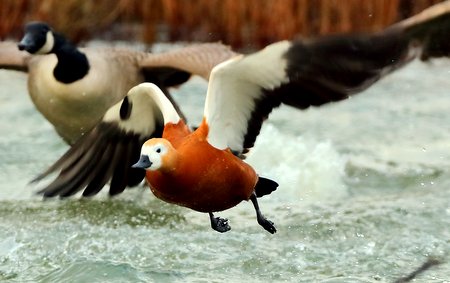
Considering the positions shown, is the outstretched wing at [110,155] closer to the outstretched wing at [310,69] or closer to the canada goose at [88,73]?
the outstretched wing at [310,69]

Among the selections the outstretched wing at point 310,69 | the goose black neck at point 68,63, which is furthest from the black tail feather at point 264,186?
the goose black neck at point 68,63

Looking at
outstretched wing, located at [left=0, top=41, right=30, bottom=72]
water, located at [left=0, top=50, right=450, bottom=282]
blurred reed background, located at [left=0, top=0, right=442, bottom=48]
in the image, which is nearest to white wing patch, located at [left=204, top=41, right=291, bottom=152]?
water, located at [left=0, top=50, right=450, bottom=282]

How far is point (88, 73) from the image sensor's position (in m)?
7.46

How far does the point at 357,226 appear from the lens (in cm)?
688

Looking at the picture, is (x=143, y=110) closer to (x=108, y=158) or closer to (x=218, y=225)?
(x=108, y=158)

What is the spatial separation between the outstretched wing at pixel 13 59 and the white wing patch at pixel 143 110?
6.33ft

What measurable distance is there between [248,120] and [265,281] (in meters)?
0.86

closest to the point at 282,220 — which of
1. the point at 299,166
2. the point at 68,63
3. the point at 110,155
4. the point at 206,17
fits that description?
the point at 299,166

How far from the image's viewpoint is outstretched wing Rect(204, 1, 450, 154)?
477 cm

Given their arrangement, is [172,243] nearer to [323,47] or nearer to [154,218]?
[154,218]

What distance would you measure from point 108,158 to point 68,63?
4.53 feet

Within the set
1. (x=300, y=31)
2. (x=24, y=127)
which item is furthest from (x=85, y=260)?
(x=300, y=31)

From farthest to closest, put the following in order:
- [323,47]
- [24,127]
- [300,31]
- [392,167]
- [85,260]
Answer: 1. [300,31]
2. [24,127]
3. [392,167]
4. [85,260]
5. [323,47]

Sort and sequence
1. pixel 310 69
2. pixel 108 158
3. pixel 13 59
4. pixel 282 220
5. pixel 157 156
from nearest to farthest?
1. pixel 157 156
2. pixel 310 69
3. pixel 108 158
4. pixel 282 220
5. pixel 13 59
